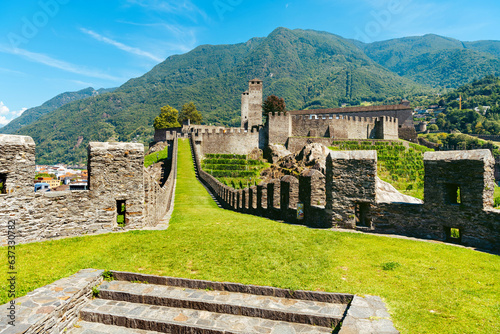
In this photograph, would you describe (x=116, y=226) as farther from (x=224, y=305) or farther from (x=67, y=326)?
(x=224, y=305)

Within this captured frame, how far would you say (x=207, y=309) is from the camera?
6320 mm

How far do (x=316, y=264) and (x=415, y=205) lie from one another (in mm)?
4607

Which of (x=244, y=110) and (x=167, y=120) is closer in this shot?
(x=244, y=110)

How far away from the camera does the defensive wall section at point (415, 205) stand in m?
9.16

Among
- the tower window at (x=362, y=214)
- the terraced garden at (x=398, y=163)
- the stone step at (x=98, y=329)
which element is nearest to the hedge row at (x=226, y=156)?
the terraced garden at (x=398, y=163)

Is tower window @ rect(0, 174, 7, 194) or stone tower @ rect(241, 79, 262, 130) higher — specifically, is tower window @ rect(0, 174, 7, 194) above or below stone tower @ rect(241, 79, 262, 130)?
below

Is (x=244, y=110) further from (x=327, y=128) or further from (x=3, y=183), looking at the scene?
(x=3, y=183)

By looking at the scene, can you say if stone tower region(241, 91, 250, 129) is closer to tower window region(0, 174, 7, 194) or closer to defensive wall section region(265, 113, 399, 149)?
defensive wall section region(265, 113, 399, 149)

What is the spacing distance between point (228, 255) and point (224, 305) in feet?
7.55

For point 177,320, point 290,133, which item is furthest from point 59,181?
point 177,320

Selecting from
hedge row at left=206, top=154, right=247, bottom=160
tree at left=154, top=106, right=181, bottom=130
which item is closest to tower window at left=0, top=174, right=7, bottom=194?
hedge row at left=206, top=154, right=247, bottom=160

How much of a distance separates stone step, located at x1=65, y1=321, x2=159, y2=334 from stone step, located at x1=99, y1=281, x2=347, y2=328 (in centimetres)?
64

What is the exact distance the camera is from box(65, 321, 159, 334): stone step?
603 centimetres

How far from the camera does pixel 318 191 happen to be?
13023 mm
